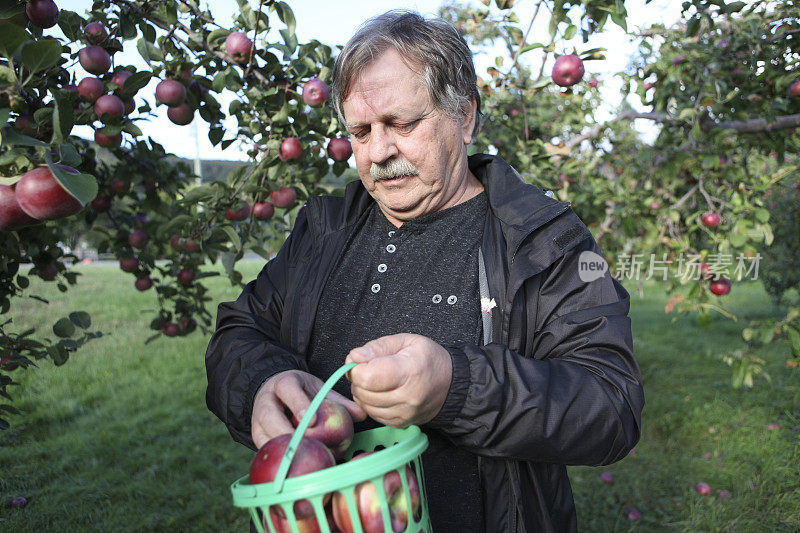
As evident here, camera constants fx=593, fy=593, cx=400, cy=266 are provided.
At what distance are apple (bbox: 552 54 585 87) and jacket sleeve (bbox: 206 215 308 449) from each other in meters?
1.08

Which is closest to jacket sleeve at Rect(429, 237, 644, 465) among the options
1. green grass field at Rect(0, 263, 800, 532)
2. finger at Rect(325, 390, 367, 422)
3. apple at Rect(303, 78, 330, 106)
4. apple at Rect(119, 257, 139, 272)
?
finger at Rect(325, 390, 367, 422)

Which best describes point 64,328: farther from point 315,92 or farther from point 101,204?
point 315,92

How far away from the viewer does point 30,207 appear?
0.87 meters

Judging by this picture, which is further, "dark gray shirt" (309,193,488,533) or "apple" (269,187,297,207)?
"apple" (269,187,297,207)

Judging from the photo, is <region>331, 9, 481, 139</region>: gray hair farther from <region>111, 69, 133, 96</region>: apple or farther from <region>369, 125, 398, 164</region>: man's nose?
<region>111, 69, 133, 96</region>: apple

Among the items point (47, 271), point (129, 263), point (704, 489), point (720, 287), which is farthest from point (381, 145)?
point (704, 489)

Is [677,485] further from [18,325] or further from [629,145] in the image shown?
[18,325]

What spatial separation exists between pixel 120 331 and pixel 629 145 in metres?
5.51

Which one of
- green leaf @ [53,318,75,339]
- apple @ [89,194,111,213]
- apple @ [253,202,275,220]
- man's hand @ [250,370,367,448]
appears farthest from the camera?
apple @ [89,194,111,213]

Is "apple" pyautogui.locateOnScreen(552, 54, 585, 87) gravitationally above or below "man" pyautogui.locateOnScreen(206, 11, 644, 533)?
above

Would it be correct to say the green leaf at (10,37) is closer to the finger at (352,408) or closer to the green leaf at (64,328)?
the finger at (352,408)

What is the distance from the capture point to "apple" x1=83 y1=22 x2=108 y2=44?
1.54m

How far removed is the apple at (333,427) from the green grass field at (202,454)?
206 cm

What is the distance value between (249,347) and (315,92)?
0.82 m
